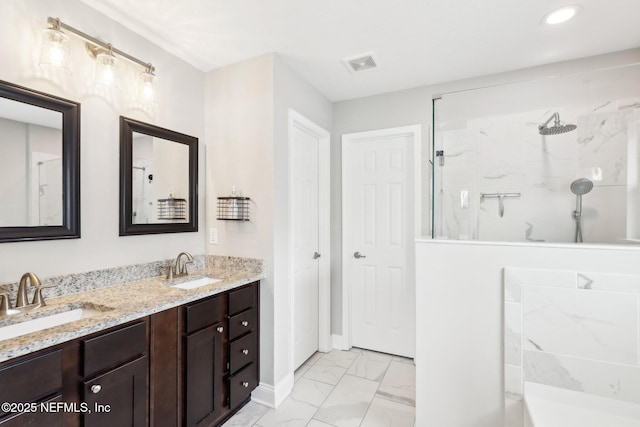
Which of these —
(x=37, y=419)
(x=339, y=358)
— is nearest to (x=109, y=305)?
(x=37, y=419)

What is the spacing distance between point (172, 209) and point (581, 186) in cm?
261

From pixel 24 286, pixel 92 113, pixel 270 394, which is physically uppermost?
pixel 92 113

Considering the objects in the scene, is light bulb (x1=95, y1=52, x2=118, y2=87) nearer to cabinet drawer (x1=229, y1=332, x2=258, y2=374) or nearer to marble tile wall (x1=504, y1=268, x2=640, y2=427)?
cabinet drawer (x1=229, y1=332, x2=258, y2=374)

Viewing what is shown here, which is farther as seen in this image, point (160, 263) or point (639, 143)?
point (160, 263)

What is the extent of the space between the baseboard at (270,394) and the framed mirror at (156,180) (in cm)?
131

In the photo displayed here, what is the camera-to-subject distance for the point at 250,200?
220 centimetres

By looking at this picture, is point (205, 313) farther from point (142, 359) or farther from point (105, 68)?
point (105, 68)

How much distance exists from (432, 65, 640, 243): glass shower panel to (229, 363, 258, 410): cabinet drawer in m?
1.61

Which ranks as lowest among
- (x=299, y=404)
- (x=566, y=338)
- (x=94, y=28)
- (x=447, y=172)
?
(x=299, y=404)

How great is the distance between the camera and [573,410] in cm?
143

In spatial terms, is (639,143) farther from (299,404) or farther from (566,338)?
(299,404)

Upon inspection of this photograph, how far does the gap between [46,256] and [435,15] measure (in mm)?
2564

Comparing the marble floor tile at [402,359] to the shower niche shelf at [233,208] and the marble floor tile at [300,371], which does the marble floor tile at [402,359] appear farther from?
the shower niche shelf at [233,208]

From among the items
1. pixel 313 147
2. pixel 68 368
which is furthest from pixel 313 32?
pixel 68 368
